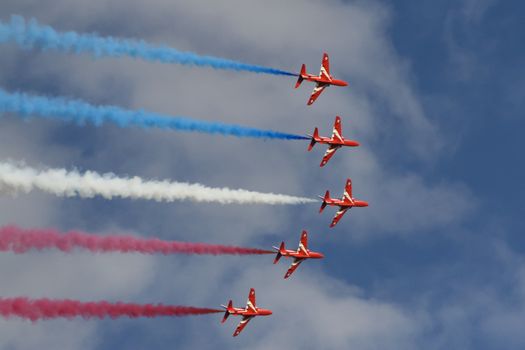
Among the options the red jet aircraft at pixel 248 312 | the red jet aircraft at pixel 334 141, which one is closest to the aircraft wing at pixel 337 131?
the red jet aircraft at pixel 334 141

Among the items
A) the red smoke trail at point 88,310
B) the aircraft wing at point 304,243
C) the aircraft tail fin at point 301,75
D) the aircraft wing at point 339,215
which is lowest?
the red smoke trail at point 88,310

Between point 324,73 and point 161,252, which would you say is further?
point 324,73

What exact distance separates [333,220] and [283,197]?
683 inches

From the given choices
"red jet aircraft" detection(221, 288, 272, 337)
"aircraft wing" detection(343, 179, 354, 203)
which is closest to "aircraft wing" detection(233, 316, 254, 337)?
"red jet aircraft" detection(221, 288, 272, 337)

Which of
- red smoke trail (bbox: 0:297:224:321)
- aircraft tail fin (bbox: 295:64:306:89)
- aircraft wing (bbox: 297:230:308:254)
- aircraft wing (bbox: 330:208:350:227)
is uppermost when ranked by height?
aircraft tail fin (bbox: 295:64:306:89)

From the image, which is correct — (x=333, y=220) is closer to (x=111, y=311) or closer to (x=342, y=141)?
(x=342, y=141)

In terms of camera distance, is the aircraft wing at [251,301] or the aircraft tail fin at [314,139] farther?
the aircraft wing at [251,301]

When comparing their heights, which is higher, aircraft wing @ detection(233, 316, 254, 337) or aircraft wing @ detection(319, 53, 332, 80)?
aircraft wing @ detection(319, 53, 332, 80)

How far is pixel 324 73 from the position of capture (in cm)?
12281

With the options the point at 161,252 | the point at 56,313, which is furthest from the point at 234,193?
the point at 56,313

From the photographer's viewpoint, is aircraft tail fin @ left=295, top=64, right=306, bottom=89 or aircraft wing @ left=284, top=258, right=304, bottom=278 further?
aircraft wing @ left=284, top=258, right=304, bottom=278

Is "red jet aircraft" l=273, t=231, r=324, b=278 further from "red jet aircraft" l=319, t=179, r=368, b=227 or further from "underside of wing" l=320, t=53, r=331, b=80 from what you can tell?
"underside of wing" l=320, t=53, r=331, b=80

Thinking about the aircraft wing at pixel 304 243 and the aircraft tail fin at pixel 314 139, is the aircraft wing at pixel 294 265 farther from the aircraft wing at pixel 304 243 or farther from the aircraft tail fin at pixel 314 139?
the aircraft tail fin at pixel 314 139

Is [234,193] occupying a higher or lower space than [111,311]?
higher
